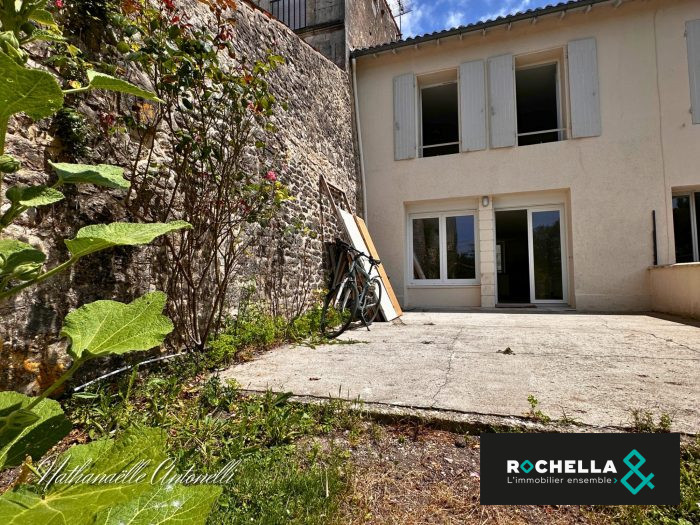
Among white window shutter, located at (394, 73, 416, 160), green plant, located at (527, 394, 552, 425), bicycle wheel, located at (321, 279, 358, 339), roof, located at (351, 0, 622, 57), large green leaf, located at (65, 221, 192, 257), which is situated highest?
roof, located at (351, 0, 622, 57)

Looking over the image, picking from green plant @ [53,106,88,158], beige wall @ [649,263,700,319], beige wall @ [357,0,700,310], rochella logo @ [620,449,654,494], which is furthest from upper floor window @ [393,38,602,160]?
rochella logo @ [620,449,654,494]

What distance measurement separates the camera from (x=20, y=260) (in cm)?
48

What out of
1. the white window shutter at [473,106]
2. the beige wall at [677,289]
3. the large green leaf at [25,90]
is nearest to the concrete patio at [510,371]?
the beige wall at [677,289]

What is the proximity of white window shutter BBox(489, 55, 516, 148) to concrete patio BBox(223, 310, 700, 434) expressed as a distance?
415 cm

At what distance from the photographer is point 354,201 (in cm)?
730

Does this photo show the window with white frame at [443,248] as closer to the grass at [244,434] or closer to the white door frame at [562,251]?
the white door frame at [562,251]

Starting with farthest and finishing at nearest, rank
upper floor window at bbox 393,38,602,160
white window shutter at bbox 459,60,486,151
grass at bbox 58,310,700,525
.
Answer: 1. white window shutter at bbox 459,60,486,151
2. upper floor window at bbox 393,38,602,160
3. grass at bbox 58,310,700,525

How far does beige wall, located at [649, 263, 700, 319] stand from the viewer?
5074 millimetres

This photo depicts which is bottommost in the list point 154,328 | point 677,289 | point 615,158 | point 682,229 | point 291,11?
point 677,289

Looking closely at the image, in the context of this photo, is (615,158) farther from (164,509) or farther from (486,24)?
(164,509)

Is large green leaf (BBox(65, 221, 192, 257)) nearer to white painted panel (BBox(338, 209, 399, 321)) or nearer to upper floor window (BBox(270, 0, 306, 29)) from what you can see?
white painted panel (BBox(338, 209, 399, 321))

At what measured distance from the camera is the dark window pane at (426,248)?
762 centimetres

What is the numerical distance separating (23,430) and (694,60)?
934 centimetres

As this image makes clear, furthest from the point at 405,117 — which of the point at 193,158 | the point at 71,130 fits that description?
the point at 71,130
